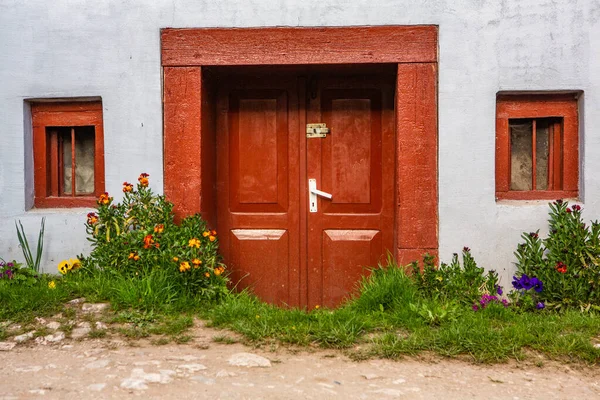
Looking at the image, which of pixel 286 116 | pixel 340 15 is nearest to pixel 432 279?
pixel 286 116

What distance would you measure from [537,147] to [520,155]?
0.16m

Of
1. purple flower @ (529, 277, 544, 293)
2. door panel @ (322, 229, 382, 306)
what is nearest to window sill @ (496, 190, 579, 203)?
purple flower @ (529, 277, 544, 293)

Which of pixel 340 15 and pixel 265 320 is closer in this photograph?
pixel 265 320

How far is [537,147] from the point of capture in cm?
461

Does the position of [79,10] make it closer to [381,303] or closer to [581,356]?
[381,303]

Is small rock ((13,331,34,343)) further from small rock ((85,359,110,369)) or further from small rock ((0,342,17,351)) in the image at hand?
small rock ((85,359,110,369))

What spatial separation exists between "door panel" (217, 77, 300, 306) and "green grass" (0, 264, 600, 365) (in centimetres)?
55

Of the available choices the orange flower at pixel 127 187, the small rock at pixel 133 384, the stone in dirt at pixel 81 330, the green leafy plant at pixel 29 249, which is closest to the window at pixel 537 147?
the orange flower at pixel 127 187

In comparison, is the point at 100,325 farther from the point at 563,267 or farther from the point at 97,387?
the point at 563,267

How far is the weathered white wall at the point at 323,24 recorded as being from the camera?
4.32 meters

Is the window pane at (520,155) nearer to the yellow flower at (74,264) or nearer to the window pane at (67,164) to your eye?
the yellow flower at (74,264)

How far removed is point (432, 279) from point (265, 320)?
1.43m

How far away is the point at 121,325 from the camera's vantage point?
3758 mm

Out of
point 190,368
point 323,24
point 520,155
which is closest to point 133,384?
point 190,368
